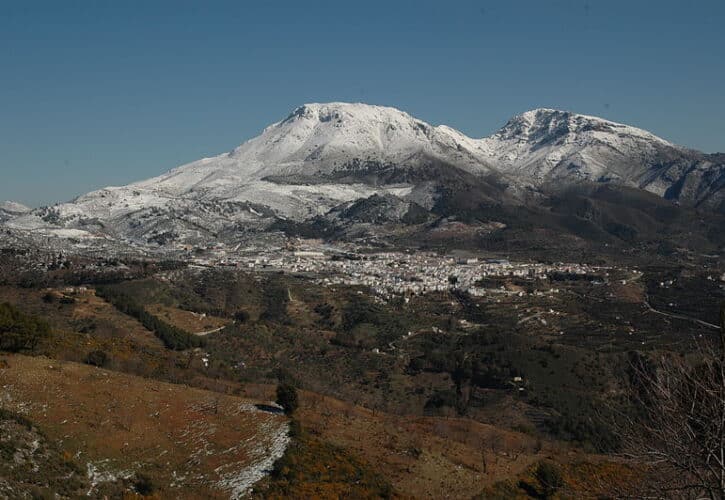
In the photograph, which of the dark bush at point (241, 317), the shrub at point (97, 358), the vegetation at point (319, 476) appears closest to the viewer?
the vegetation at point (319, 476)

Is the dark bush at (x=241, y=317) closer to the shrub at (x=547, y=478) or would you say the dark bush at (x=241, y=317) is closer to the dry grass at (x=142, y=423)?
the dry grass at (x=142, y=423)

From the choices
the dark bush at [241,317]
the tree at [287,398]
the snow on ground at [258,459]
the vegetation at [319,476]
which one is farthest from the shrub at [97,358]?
the dark bush at [241,317]

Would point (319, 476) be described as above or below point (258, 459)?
below

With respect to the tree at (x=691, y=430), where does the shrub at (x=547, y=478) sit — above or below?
below

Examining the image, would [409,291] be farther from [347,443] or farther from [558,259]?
[347,443]

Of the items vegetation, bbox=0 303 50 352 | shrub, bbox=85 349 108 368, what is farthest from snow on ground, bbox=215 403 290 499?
vegetation, bbox=0 303 50 352

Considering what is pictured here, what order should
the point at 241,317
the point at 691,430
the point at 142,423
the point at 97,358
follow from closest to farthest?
the point at 691,430 → the point at 142,423 → the point at 97,358 → the point at 241,317

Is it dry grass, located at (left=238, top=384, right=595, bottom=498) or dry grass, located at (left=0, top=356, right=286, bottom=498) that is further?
dry grass, located at (left=238, top=384, right=595, bottom=498)

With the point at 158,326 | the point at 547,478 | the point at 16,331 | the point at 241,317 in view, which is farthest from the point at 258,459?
the point at 241,317

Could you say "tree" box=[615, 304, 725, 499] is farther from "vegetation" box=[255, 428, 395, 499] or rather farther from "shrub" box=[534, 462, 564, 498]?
"shrub" box=[534, 462, 564, 498]

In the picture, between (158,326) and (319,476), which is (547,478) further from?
(158,326)
